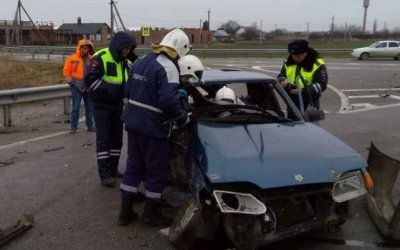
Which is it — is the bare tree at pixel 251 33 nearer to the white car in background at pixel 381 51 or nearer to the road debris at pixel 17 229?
the white car in background at pixel 381 51

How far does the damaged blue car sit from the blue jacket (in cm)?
28

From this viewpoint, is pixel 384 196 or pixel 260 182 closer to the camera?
pixel 260 182

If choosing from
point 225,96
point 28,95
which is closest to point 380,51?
point 28,95

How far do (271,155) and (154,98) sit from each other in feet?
3.99

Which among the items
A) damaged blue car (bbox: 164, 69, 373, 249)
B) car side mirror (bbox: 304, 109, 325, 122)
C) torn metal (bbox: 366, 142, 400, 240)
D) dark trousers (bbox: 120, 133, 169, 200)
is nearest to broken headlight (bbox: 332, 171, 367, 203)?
damaged blue car (bbox: 164, 69, 373, 249)

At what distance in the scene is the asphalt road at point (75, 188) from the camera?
4539 millimetres

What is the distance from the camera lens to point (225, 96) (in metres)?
5.42

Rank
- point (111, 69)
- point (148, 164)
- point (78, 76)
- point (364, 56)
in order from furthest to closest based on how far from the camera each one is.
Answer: point (364, 56), point (78, 76), point (111, 69), point (148, 164)

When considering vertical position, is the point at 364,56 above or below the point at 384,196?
above

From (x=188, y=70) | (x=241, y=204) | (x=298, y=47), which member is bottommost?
(x=241, y=204)

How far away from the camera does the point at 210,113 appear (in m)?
5.09

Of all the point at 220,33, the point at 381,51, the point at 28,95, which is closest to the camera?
the point at 28,95

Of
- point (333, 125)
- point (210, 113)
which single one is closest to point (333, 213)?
point (210, 113)

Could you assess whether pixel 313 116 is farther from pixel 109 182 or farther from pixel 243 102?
pixel 109 182
